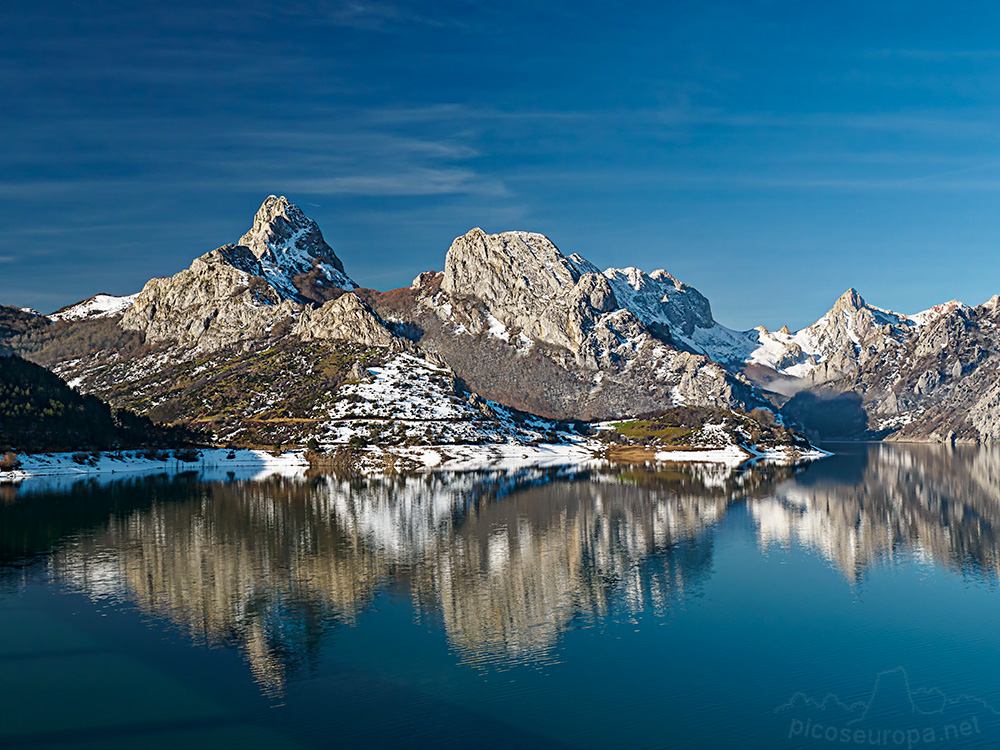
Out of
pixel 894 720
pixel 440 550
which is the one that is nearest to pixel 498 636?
pixel 894 720

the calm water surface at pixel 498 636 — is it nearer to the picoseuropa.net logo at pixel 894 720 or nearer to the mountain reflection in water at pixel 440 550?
the picoseuropa.net logo at pixel 894 720

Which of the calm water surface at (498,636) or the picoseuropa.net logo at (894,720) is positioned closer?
the picoseuropa.net logo at (894,720)

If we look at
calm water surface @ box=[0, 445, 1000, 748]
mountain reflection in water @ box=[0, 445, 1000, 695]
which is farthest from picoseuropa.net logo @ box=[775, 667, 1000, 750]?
mountain reflection in water @ box=[0, 445, 1000, 695]

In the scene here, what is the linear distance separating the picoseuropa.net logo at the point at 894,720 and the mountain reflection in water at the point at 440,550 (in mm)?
16721

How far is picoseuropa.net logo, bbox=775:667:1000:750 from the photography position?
39.6 meters

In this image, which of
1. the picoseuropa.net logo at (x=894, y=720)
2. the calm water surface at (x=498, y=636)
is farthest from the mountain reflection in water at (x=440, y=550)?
the picoseuropa.net logo at (x=894, y=720)

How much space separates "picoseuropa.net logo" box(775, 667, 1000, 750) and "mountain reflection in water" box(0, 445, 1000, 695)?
16.7 m

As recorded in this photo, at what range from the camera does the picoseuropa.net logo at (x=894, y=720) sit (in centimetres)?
3956

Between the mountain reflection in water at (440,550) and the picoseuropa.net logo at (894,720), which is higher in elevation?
the mountain reflection in water at (440,550)

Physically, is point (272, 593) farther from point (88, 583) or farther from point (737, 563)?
point (737, 563)

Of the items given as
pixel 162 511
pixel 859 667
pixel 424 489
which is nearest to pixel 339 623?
pixel 859 667

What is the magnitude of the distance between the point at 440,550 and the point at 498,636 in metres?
39.3

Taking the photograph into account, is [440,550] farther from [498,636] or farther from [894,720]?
[894,720]

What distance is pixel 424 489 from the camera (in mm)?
189500
